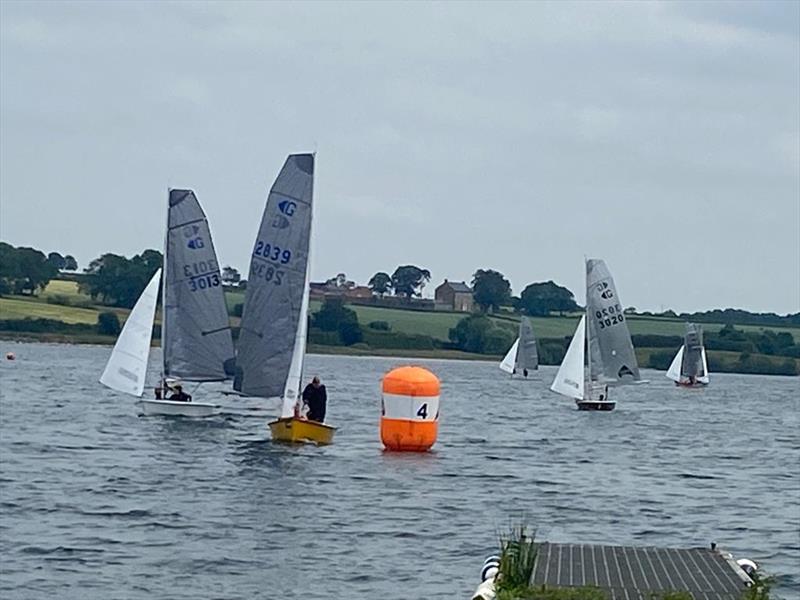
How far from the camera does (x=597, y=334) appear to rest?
6556 centimetres

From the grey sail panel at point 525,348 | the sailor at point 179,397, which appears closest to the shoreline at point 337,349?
A: the grey sail panel at point 525,348

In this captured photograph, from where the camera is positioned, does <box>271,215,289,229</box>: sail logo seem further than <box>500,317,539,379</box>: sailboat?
No

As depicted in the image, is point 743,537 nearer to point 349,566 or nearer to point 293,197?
point 349,566

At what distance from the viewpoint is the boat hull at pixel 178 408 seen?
43.3 metres

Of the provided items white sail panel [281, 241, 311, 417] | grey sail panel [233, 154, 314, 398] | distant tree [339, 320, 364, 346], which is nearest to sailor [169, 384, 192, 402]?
grey sail panel [233, 154, 314, 398]

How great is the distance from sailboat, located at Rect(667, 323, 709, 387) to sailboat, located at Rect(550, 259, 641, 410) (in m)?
35.6

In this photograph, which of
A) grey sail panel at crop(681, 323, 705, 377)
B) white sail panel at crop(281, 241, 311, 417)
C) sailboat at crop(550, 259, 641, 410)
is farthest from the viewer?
grey sail panel at crop(681, 323, 705, 377)

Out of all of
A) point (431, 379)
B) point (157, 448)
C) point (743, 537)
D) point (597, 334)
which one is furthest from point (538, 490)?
point (597, 334)

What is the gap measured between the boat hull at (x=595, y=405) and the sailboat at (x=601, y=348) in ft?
1.87

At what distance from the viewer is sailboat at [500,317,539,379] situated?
103250 millimetres

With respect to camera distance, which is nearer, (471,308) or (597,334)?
(597,334)

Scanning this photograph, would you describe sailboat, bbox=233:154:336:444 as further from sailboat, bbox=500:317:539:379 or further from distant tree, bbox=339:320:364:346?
distant tree, bbox=339:320:364:346

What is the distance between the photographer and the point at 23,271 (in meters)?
136

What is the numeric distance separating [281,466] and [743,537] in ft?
35.4
